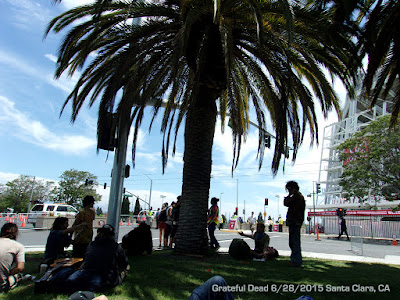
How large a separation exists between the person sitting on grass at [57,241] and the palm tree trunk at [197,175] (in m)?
2.45

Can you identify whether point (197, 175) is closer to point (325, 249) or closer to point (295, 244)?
point (295, 244)

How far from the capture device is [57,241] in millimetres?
5617

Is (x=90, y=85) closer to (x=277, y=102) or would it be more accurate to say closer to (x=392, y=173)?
(x=277, y=102)

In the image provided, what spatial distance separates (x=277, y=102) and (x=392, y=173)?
68.4ft

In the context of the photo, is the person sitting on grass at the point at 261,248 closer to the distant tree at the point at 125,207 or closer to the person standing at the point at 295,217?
the person standing at the point at 295,217

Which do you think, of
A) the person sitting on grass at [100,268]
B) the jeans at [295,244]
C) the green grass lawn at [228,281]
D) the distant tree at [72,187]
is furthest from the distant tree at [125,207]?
the person sitting on grass at [100,268]

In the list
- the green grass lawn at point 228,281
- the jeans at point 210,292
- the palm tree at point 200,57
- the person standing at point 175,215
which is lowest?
the green grass lawn at point 228,281

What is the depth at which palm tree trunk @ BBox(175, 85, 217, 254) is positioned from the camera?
722 centimetres

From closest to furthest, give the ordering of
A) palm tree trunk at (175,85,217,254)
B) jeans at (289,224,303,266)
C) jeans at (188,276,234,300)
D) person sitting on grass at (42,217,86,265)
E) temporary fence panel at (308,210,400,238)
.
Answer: jeans at (188,276,234,300) → person sitting on grass at (42,217,86,265) → jeans at (289,224,303,266) → palm tree trunk at (175,85,217,254) → temporary fence panel at (308,210,400,238)

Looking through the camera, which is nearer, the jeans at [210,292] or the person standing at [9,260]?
the jeans at [210,292]

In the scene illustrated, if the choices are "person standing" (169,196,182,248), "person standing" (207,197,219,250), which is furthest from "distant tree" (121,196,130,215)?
"person standing" (207,197,219,250)

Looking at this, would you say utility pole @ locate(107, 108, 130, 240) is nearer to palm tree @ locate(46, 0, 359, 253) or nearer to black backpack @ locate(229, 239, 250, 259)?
palm tree @ locate(46, 0, 359, 253)

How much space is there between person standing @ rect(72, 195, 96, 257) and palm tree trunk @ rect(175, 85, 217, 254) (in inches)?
84.1

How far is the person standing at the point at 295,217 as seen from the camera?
21.1 ft
